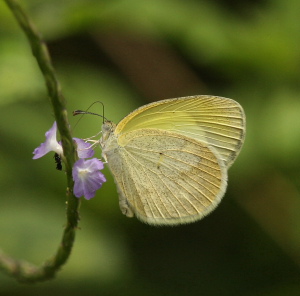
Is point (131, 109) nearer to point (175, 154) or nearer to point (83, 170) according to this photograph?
point (175, 154)

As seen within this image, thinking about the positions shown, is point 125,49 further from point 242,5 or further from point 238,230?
point 238,230

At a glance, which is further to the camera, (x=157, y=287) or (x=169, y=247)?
(x=169, y=247)

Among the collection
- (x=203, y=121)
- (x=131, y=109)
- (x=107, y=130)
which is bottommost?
(x=131, y=109)

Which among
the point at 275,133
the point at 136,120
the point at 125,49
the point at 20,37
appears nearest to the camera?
the point at 136,120

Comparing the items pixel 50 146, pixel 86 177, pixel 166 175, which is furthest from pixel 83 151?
pixel 166 175

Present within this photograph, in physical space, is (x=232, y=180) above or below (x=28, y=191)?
below

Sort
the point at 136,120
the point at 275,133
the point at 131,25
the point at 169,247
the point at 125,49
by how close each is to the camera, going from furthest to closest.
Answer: the point at 169,247 < the point at 125,49 < the point at 131,25 < the point at 275,133 < the point at 136,120

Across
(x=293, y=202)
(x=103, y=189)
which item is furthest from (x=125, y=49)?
(x=293, y=202)
